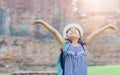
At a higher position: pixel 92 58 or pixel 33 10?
pixel 33 10

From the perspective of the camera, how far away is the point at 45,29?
35.8 ft

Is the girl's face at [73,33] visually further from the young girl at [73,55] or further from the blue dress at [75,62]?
the blue dress at [75,62]

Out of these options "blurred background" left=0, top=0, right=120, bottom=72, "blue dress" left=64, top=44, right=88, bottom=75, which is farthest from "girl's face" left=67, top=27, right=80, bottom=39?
"blurred background" left=0, top=0, right=120, bottom=72

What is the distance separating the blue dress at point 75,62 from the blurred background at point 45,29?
20.2 ft

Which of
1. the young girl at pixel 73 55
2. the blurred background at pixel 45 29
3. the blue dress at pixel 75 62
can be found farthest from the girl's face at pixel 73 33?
the blurred background at pixel 45 29

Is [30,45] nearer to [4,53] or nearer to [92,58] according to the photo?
[4,53]

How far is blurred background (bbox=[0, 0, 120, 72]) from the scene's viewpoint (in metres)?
10.8

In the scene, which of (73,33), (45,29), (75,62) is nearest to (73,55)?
(75,62)

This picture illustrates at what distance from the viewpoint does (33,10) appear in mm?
11031

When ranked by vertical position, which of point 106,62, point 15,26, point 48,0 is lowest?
point 106,62

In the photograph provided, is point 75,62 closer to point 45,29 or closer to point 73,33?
point 73,33

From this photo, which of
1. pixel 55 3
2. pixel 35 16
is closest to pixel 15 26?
pixel 35 16

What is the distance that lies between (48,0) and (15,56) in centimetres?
186

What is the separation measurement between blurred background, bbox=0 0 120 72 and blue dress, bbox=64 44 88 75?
6.15m
